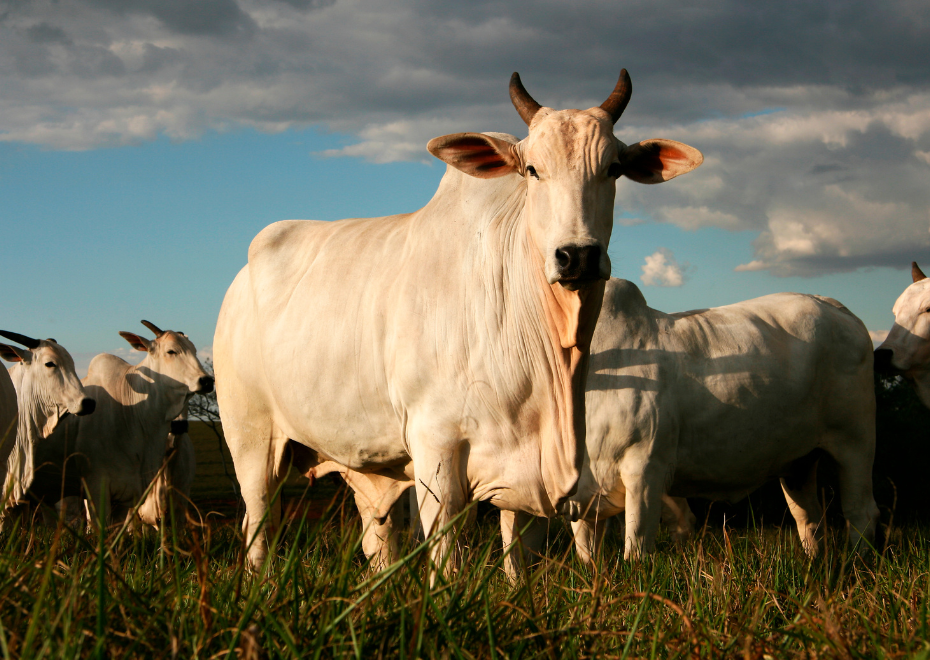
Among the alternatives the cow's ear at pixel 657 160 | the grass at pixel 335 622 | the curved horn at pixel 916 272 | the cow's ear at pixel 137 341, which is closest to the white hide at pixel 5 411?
the cow's ear at pixel 137 341

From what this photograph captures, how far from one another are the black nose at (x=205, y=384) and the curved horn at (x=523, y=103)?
7920 mm

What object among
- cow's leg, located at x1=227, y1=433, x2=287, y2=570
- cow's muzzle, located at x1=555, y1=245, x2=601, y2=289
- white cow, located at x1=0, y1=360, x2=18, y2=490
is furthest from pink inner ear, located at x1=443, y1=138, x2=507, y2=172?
white cow, located at x1=0, y1=360, x2=18, y2=490

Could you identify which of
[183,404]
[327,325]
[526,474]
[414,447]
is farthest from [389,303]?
[183,404]

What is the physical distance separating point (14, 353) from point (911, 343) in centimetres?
869

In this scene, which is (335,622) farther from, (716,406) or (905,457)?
(905,457)

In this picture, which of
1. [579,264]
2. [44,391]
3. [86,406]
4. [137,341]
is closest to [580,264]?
[579,264]

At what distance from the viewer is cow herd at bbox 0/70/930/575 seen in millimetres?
3236

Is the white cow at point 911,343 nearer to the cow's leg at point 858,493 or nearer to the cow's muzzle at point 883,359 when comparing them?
the cow's muzzle at point 883,359

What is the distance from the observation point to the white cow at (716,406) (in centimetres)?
504

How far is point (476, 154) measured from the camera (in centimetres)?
357

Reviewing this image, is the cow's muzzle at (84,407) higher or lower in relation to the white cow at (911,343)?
lower

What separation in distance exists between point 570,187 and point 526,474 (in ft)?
3.68

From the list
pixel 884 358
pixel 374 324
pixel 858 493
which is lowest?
pixel 858 493

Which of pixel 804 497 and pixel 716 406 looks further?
pixel 804 497
